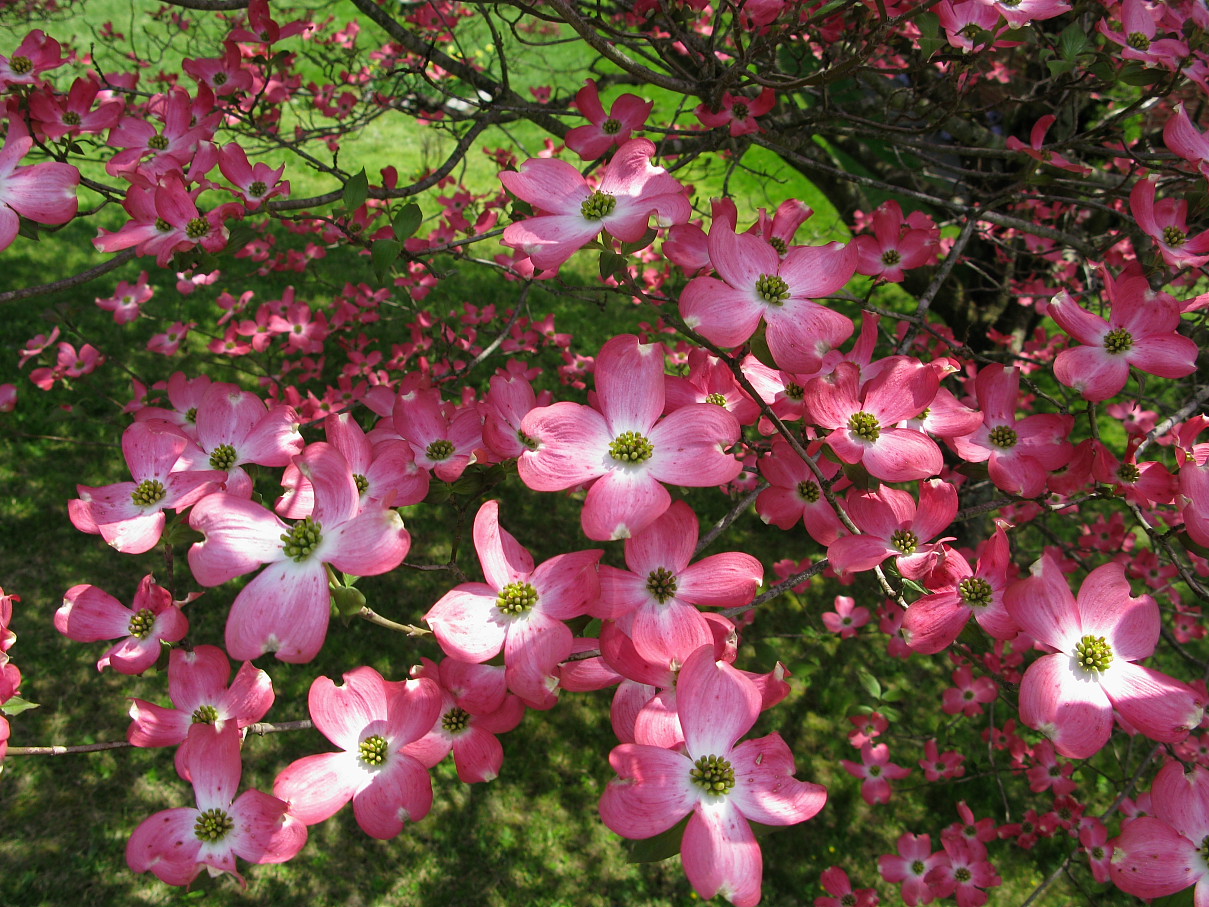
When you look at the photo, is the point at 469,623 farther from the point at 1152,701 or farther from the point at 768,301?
the point at 1152,701

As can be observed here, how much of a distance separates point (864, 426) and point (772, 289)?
239mm

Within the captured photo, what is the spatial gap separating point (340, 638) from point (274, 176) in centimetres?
209

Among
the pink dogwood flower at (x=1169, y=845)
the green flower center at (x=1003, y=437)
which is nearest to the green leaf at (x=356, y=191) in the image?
the green flower center at (x=1003, y=437)

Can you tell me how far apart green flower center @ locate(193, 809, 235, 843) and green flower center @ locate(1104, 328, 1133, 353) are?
1457mm

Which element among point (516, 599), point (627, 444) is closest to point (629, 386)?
point (627, 444)

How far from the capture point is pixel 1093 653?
0.98 meters

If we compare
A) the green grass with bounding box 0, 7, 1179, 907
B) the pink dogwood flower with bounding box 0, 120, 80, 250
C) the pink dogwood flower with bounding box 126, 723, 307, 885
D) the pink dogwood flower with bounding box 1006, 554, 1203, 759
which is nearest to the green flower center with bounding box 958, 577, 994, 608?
the pink dogwood flower with bounding box 1006, 554, 1203, 759

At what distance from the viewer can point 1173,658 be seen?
3295mm

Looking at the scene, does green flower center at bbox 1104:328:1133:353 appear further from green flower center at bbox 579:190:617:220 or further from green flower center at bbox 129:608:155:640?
green flower center at bbox 129:608:155:640

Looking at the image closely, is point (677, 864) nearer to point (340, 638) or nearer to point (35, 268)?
point (340, 638)

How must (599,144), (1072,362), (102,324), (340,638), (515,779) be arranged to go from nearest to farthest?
(1072,362) → (599,144) → (515,779) → (340,638) → (102,324)

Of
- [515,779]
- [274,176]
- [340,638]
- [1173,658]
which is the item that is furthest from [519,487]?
[1173,658]

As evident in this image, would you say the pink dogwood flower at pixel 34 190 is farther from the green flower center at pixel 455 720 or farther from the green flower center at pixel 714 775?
the green flower center at pixel 714 775

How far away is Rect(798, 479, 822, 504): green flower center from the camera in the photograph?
118 centimetres
